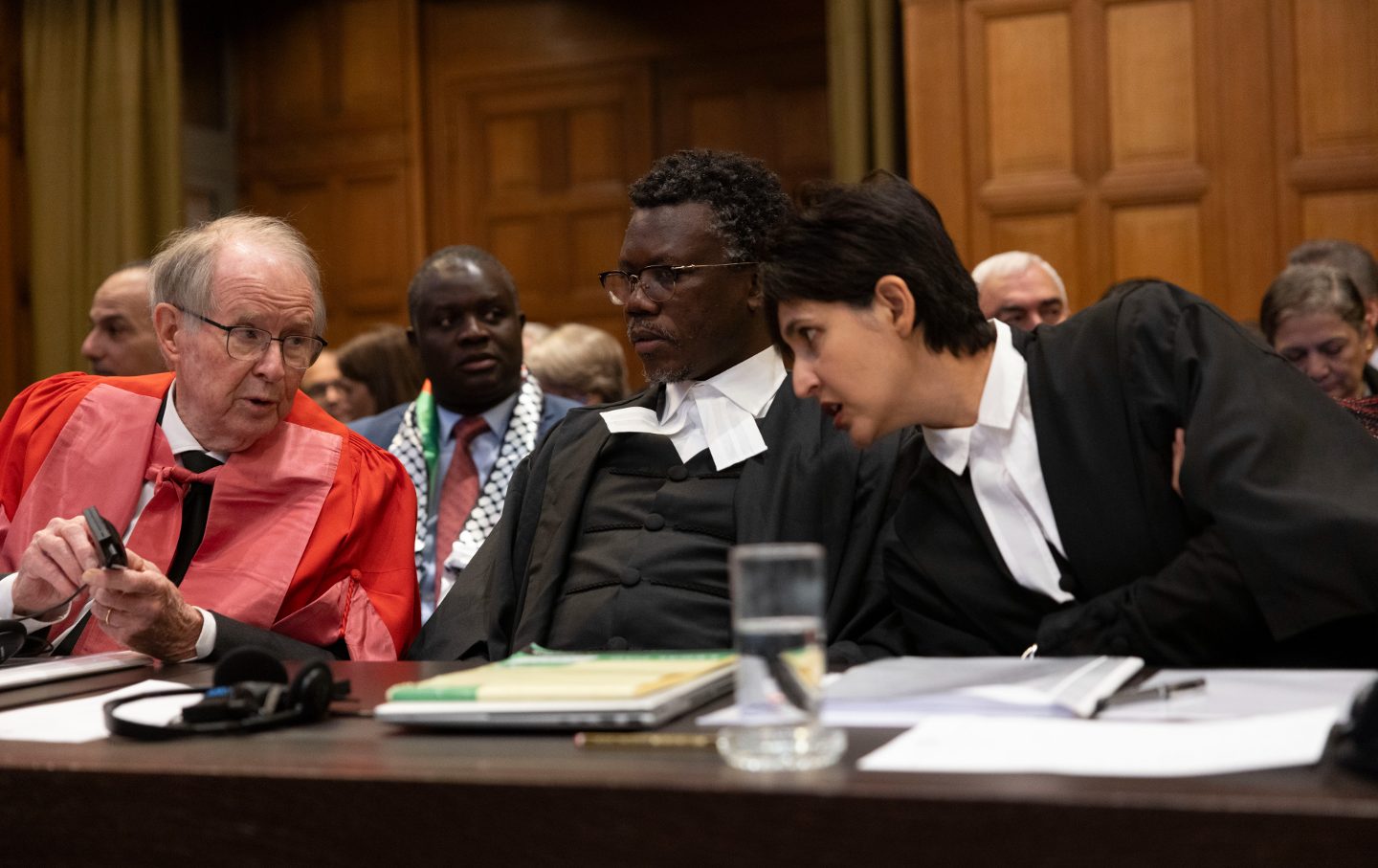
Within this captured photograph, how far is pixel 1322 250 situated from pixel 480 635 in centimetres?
318

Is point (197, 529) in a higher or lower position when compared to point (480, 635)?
higher

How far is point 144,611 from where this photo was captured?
2.03 meters

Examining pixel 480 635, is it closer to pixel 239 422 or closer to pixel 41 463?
pixel 239 422

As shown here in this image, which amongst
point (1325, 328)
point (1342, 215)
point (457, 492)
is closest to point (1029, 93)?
point (1342, 215)

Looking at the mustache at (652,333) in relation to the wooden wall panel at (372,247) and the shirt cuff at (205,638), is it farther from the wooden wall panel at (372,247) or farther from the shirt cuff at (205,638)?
the wooden wall panel at (372,247)

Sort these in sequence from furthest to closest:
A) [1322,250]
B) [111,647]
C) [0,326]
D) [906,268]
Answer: [0,326] → [1322,250] → [111,647] → [906,268]

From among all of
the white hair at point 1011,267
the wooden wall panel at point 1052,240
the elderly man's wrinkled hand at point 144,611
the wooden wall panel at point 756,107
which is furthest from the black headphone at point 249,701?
the wooden wall panel at point 756,107

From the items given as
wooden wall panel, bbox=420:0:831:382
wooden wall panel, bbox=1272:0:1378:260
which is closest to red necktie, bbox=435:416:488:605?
wooden wall panel, bbox=1272:0:1378:260

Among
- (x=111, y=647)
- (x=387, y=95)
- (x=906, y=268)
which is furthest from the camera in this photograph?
(x=387, y=95)

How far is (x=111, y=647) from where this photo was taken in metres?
2.41

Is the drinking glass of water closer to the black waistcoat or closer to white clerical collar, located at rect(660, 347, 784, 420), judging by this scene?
the black waistcoat

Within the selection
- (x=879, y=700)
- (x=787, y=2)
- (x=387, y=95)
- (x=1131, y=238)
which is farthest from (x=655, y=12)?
(x=879, y=700)

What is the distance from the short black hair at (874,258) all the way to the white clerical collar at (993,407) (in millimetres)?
35

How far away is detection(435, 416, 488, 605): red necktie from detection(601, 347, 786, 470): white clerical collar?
1243 millimetres
